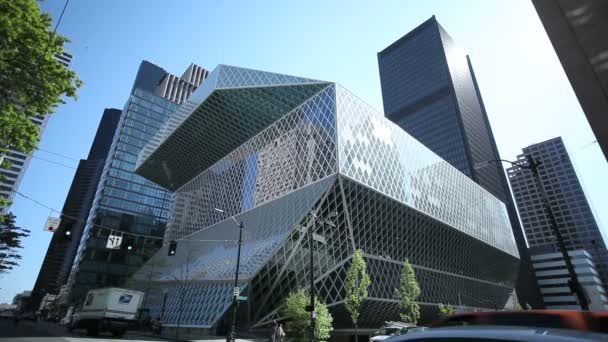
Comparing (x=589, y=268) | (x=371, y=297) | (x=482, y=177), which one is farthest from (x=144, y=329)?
(x=482, y=177)

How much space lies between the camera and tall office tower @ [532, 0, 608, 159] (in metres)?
7.93

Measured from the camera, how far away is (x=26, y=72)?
1257 centimetres

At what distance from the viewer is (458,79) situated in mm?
176750

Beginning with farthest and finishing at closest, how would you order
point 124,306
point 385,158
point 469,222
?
1. point 469,222
2. point 385,158
3. point 124,306

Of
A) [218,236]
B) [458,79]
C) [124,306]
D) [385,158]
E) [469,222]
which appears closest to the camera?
[124,306]

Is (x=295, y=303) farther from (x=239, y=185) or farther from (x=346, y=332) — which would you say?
(x=239, y=185)

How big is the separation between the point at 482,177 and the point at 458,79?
57.7 m

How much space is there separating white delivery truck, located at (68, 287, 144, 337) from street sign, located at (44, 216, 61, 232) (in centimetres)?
747

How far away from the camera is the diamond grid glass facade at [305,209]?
3644 centimetres

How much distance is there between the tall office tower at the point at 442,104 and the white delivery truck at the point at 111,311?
468 feet

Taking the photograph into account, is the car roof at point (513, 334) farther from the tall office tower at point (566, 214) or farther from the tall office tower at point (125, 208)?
the tall office tower at point (566, 214)

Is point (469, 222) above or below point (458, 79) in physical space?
below

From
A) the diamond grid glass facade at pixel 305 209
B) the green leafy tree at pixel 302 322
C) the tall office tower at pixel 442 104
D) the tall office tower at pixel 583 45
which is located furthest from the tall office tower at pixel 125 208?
the tall office tower at pixel 442 104

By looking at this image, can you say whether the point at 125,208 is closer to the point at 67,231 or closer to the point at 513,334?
the point at 67,231
